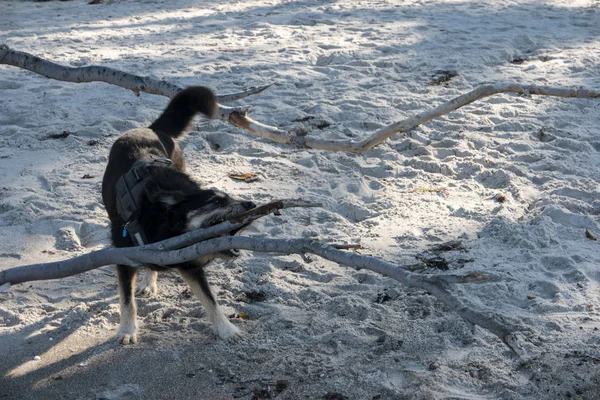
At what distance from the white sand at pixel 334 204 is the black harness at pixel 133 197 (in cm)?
74

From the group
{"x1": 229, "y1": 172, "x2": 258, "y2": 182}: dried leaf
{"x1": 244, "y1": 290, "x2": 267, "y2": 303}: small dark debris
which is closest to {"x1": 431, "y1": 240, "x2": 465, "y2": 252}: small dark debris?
{"x1": 244, "y1": 290, "x2": 267, "y2": 303}: small dark debris

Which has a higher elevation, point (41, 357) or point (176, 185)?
point (176, 185)

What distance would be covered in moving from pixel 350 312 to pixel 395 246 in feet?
3.19

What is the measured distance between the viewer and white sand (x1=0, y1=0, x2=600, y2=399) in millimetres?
3984

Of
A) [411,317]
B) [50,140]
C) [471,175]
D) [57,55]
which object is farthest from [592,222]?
[57,55]

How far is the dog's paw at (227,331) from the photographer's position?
4305mm

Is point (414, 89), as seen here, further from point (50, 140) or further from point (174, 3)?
point (174, 3)

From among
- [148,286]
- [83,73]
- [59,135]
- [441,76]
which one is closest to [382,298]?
[148,286]

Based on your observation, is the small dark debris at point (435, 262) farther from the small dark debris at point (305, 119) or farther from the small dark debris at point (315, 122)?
the small dark debris at point (305, 119)

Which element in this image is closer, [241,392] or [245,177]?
[241,392]

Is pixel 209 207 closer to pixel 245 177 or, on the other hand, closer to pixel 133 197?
pixel 133 197

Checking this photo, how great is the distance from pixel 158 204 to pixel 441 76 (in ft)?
17.9

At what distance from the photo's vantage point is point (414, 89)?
828 cm

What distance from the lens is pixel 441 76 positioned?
28.3ft
